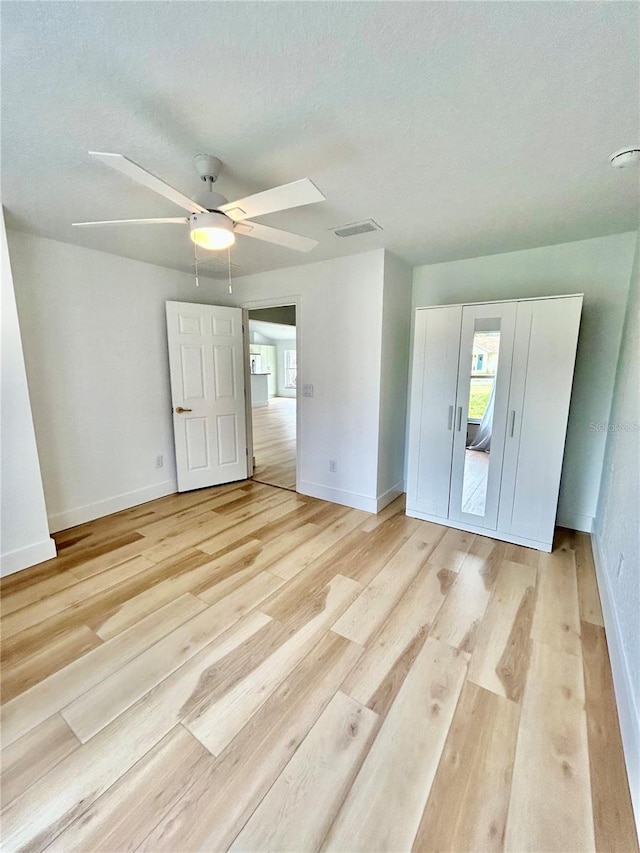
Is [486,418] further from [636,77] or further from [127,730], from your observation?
[127,730]

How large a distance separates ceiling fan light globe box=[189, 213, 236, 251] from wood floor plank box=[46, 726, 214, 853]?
7.03 ft

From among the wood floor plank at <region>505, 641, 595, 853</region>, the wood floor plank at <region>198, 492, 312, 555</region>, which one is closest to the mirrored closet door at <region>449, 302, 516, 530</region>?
the wood floor plank at <region>505, 641, 595, 853</region>

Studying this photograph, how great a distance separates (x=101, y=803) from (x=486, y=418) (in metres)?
2.93

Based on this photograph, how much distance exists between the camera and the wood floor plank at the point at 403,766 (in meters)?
1.03

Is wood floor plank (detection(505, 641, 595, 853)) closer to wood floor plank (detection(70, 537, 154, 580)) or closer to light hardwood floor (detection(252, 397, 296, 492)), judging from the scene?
wood floor plank (detection(70, 537, 154, 580))

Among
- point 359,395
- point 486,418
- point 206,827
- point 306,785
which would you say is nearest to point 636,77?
point 486,418

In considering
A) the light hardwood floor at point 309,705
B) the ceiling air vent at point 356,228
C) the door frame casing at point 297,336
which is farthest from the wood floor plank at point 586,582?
the ceiling air vent at point 356,228

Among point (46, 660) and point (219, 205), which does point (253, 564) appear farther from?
point (219, 205)

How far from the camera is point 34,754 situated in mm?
1234

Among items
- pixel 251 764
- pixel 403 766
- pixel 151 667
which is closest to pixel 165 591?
pixel 151 667

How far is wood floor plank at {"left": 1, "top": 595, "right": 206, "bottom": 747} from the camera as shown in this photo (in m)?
1.36

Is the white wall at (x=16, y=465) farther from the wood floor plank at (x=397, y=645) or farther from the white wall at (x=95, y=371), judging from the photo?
the wood floor plank at (x=397, y=645)

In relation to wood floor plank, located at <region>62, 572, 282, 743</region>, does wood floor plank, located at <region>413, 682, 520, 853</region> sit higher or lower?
lower

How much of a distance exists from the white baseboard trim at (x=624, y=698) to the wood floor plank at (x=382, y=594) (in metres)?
1.01
